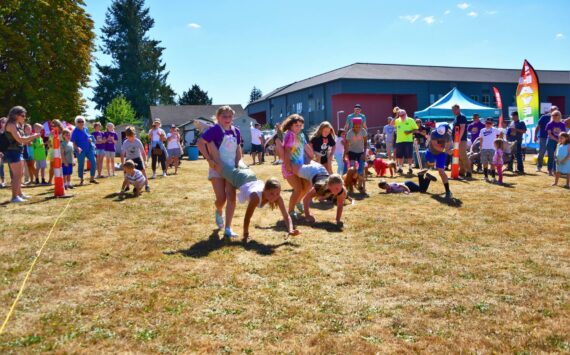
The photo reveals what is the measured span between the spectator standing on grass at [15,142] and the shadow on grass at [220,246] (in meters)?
5.73

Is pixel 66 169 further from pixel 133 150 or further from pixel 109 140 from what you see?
pixel 109 140

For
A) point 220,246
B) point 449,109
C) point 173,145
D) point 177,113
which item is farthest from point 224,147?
point 177,113

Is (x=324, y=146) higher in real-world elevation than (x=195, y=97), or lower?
lower

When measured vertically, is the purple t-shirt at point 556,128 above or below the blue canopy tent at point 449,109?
below

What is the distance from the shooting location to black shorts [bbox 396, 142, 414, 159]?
1414 centimetres

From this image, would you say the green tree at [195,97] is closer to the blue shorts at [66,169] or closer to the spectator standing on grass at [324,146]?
the blue shorts at [66,169]

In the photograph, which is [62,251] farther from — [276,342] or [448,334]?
[448,334]

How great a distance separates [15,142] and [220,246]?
21.0ft

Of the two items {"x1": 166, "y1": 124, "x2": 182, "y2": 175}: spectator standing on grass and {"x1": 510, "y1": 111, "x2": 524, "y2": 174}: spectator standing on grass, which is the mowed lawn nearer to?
{"x1": 510, "y1": 111, "x2": 524, "y2": 174}: spectator standing on grass

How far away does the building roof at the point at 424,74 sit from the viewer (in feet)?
147

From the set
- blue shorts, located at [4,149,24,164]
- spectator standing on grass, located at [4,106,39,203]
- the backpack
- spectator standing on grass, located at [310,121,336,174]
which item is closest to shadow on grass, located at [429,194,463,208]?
spectator standing on grass, located at [310,121,336,174]

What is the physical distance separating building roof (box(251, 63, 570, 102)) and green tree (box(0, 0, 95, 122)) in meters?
23.6

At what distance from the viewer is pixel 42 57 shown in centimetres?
3170

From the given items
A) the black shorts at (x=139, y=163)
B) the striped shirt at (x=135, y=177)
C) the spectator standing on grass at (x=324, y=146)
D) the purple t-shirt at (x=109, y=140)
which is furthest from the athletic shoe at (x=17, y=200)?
the spectator standing on grass at (x=324, y=146)
